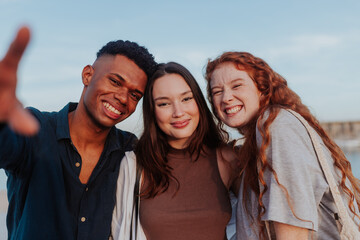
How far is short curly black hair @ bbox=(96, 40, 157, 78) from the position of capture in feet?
9.67

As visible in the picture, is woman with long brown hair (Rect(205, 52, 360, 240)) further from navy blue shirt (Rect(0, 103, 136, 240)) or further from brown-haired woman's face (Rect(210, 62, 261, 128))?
navy blue shirt (Rect(0, 103, 136, 240))

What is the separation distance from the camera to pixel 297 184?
1.68m

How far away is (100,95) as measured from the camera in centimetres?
276

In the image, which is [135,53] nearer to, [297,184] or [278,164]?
[278,164]

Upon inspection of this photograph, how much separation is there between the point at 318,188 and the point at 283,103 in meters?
0.71

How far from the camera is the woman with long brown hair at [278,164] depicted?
1.70 metres

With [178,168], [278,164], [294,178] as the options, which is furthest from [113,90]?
[294,178]

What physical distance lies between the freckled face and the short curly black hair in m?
0.27

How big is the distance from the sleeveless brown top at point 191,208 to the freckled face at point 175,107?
1.28 feet

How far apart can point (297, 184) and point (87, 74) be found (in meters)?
2.29

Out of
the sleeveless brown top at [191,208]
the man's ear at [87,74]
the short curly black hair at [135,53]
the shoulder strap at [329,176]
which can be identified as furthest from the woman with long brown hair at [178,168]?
the shoulder strap at [329,176]

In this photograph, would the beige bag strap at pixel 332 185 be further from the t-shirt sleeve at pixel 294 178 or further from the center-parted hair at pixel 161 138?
the center-parted hair at pixel 161 138

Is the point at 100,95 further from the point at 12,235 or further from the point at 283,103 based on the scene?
the point at 283,103

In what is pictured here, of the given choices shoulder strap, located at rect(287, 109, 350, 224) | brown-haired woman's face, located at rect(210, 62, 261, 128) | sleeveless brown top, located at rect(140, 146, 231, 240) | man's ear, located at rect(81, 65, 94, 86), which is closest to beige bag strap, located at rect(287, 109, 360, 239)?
shoulder strap, located at rect(287, 109, 350, 224)
